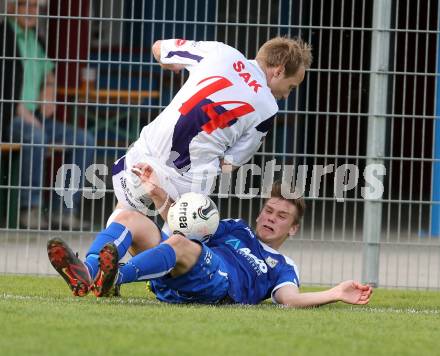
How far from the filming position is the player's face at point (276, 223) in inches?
290

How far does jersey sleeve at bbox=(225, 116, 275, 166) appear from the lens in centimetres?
734

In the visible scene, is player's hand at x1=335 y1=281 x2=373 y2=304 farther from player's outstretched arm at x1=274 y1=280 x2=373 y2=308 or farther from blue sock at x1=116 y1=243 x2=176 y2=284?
blue sock at x1=116 y1=243 x2=176 y2=284

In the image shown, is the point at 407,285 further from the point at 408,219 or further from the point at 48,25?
the point at 48,25

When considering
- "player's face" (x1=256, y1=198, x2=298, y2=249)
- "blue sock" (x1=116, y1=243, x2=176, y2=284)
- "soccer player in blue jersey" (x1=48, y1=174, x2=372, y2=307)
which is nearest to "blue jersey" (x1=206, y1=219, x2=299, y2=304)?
"soccer player in blue jersey" (x1=48, y1=174, x2=372, y2=307)

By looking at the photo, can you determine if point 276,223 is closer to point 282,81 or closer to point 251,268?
point 251,268

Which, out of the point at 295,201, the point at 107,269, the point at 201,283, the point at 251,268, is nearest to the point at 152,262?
the point at 107,269

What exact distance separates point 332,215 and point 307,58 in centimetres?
202

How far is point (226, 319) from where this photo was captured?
19.8ft

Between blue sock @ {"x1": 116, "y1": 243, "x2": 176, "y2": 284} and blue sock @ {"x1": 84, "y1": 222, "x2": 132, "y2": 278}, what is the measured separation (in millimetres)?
163

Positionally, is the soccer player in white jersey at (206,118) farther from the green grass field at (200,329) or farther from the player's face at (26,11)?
the player's face at (26,11)

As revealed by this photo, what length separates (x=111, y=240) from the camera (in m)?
6.90

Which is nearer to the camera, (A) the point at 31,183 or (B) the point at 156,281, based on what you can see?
(B) the point at 156,281

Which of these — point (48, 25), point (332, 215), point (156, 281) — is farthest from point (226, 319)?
point (48, 25)

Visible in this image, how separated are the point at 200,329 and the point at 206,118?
1.83 m
